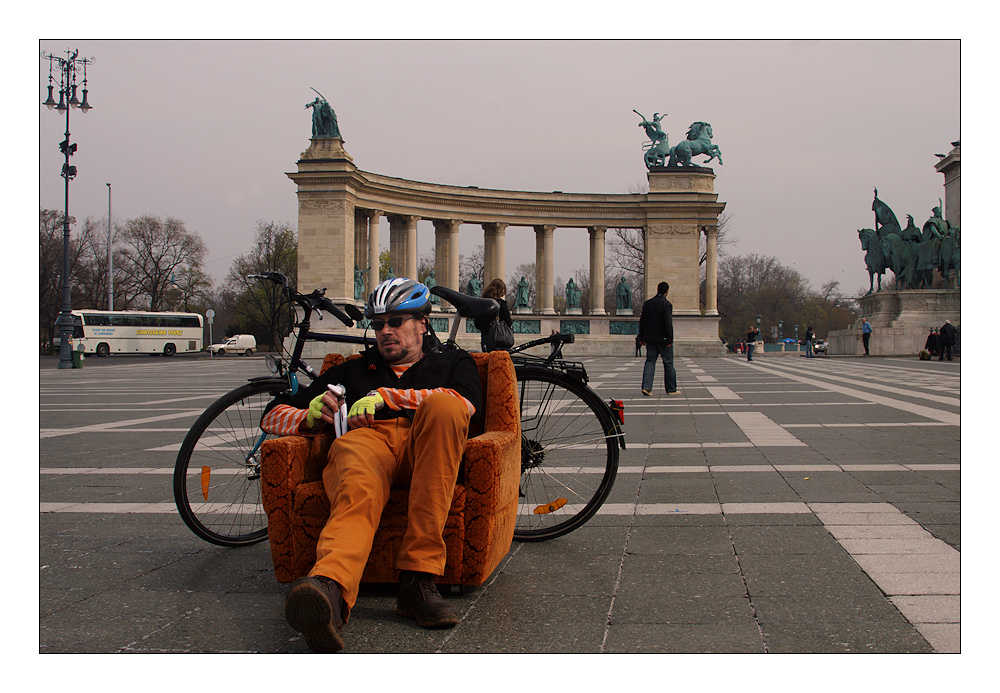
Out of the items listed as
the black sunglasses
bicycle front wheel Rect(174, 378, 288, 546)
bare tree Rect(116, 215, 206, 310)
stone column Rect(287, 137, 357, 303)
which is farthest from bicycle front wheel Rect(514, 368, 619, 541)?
bare tree Rect(116, 215, 206, 310)

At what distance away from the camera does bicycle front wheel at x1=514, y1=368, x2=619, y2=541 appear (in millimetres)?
4145

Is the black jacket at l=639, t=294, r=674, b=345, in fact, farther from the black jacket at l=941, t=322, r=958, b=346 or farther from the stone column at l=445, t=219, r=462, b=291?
the stone column at l=445, t=219, r=462, b=291

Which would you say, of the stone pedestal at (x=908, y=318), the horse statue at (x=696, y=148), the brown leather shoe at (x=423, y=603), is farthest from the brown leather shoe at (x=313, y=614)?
the horse statue at (x=696, y=148)

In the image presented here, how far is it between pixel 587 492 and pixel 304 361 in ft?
5.65

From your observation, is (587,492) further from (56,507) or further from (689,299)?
(689,299)

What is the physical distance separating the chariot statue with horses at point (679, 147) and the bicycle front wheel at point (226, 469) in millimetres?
51739

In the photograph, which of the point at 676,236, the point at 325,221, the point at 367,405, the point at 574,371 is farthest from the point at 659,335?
the point at 676,236

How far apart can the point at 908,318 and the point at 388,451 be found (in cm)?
4510

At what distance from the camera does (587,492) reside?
435 cm

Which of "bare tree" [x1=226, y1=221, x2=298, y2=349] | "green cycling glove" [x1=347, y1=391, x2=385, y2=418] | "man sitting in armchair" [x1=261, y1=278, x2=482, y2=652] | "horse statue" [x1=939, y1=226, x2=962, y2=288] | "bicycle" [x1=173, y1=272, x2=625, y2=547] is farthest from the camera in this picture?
"bare tree" [x1=226, y1=221, x2=298, y2=349]

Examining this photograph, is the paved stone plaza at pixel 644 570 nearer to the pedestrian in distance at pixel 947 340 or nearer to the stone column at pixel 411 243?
the pedestrian in distance at pixel 947 340

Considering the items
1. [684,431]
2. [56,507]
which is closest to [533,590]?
[56,507]

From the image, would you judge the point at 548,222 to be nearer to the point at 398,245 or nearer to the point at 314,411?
the point at 398,245

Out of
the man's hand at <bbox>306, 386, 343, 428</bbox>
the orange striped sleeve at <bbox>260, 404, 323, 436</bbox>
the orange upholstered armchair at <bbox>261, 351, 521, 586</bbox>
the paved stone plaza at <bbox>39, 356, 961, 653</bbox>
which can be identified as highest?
the man's hand at <bbox>306, 386, 343, 428</bbox>
